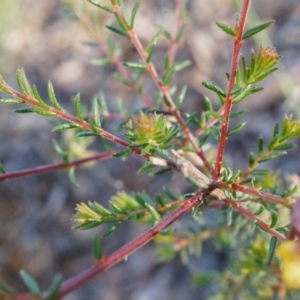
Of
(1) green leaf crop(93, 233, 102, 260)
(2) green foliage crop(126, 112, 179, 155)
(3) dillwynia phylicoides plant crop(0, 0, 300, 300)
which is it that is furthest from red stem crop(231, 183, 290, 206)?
(1) green leaf crop(93, 233, 102, 260)

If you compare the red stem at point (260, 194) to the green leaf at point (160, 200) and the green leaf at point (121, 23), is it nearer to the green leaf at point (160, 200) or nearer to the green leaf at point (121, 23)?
the green leaf at point (160, 200)

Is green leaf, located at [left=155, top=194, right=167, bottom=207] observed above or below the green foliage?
below

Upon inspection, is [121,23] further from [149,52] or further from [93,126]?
[93,126]

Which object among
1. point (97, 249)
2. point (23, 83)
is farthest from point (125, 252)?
point (23, 83)

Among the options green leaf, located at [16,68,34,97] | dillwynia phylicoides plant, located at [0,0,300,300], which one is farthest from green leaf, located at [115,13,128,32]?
green leaf, located at [16,68,34,97]

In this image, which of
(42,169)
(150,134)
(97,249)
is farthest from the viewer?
(42,169)

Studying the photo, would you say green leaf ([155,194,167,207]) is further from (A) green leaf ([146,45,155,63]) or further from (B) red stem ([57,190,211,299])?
(A) green leaf ([146,45,155,63])

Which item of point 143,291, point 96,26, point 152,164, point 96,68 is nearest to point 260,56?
point 152,164

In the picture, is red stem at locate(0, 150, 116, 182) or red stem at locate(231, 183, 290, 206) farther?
red stem at locate(0, 150, 116, 182)

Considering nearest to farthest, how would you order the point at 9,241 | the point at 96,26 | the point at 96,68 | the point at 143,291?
the point at 96,26 < the point at 143,291 < the point at 9,241 < the point at 96,68

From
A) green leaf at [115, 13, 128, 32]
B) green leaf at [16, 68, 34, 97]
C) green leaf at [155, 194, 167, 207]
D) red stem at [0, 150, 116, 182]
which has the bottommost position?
green leaf at [155, 194, 167, 207]

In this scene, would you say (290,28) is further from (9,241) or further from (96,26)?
(9,241)
